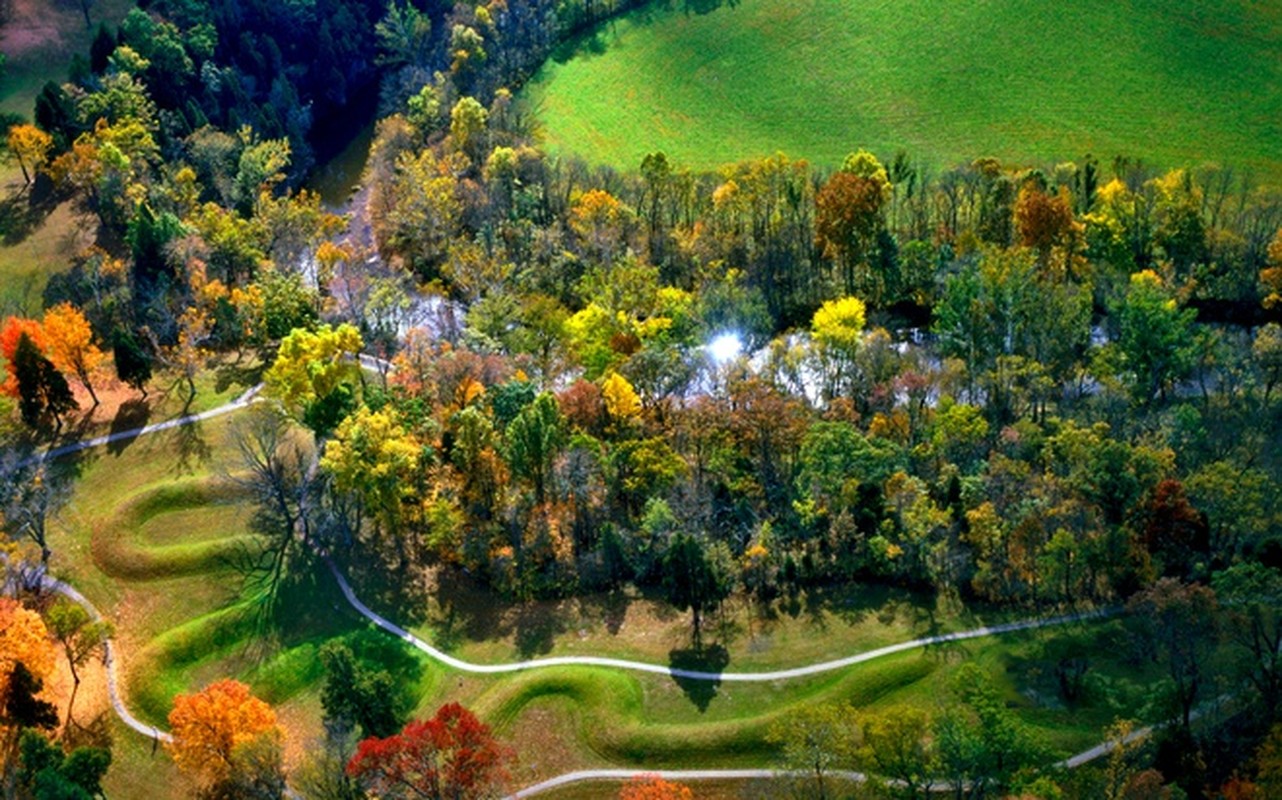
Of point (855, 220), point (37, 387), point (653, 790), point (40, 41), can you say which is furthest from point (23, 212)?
point (653, 790)

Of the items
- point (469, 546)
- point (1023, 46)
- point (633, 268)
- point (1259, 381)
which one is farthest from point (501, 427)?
point (1023, 46)

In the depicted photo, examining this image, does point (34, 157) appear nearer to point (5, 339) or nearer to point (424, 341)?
point (5, 339)

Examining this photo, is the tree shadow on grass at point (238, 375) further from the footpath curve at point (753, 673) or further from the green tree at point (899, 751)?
the green tree at point (899, 751)

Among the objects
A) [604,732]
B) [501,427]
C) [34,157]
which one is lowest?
[604,732]

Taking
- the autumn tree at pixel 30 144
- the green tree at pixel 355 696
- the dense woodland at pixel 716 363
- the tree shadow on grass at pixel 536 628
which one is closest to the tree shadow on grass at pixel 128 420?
the dense woodland at pixel 716 363

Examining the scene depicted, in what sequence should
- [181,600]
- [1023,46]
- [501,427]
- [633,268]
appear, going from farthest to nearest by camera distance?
1. [1023,46]
2. [633,268]
3. [501,427]
4. [181,600]

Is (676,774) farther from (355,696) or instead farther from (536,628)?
(355,696)

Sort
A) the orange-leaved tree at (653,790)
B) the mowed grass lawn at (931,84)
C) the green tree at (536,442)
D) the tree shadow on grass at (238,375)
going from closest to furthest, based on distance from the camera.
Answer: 1. the orange-leaved tree at (653,790)
2. the green tree at (536,442)
3. the tree shadow on grass at (238,375)
4. the mowed grass lawn at (931,84)
